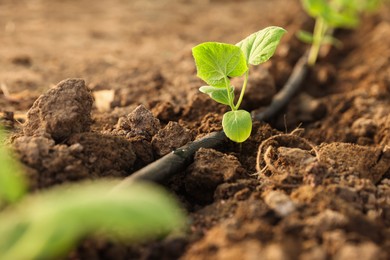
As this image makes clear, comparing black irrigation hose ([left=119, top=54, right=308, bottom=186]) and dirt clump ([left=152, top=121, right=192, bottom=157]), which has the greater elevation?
dirt clump ([left=152, top=121, right=192, bottom=157])

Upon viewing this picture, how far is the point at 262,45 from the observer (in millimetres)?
2033

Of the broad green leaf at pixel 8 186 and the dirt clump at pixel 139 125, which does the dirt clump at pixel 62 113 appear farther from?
the broad green leaf at pixel 8 186

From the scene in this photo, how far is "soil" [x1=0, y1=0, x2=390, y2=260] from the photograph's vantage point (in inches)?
56.7

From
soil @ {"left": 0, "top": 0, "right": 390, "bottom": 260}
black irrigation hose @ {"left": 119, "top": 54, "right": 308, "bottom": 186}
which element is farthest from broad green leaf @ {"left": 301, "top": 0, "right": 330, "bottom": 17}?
black irrigation hose @ {"left": 119, "top": 54, "right": 308, "bottom": 186}

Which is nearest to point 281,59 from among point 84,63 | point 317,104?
point 317,104

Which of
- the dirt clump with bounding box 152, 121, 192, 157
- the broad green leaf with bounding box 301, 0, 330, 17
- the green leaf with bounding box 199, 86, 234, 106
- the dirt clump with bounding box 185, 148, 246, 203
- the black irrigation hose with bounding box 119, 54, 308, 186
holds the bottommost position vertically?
the dirt clump with bounding box 185, 148, 246, 203

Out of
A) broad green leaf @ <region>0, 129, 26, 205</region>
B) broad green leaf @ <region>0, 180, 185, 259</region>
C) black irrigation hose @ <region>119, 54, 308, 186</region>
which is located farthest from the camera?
black irrigation hose @ <region>119, 54, 308, 186</region>

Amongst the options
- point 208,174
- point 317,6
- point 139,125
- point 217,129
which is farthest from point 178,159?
point 317,6

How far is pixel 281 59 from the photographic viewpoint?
380cm

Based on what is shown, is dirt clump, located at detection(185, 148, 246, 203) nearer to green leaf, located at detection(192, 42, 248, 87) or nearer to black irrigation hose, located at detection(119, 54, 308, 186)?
black irrigation hose, located at detection(119, 54, 308, 186)

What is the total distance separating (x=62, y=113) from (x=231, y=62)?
709mm

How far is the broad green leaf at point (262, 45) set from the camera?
1.99 meters

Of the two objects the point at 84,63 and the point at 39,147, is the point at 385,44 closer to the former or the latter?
the point at 84,63

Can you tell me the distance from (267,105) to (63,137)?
1349mm
